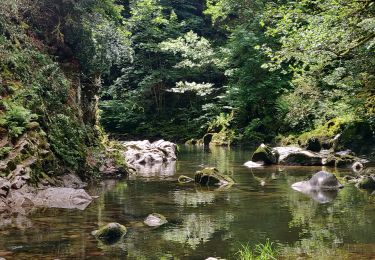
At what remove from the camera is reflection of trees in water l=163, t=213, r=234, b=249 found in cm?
750

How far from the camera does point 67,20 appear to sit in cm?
1620

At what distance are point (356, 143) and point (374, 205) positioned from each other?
11109 mm

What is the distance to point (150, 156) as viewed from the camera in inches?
874

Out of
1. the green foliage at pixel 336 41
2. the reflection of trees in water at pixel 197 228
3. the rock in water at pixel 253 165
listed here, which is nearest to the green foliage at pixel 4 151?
the reflection of trees in water at pixel 197 228

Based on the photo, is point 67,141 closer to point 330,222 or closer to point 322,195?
point 322,195

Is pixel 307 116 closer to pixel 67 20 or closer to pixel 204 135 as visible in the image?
pixel 204 135

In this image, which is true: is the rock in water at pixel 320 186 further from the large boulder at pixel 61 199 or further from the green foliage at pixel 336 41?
the large boulder at pixel 61 199

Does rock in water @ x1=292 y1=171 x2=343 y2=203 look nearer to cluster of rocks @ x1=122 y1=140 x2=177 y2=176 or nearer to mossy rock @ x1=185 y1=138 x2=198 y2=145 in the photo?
cluster of rocks @ x1=122 y1=140 x2=177 y2=176

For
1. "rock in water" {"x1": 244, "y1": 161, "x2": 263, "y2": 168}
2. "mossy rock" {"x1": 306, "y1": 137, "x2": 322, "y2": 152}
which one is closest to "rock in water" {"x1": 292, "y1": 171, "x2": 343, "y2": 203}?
"rock in water" {"x1": 244, "y1": 161, "x2": 263, "y2": 168}

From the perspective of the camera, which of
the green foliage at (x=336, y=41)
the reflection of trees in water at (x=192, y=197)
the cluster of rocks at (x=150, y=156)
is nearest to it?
the reflection of trees in water at (x=192, y=197)

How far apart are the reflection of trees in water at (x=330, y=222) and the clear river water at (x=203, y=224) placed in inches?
0.5

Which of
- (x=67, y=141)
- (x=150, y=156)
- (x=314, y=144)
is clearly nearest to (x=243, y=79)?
(x=314, y=144)

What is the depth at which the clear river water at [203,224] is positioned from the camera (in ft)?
22.3

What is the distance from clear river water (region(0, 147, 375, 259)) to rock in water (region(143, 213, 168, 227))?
18cm
